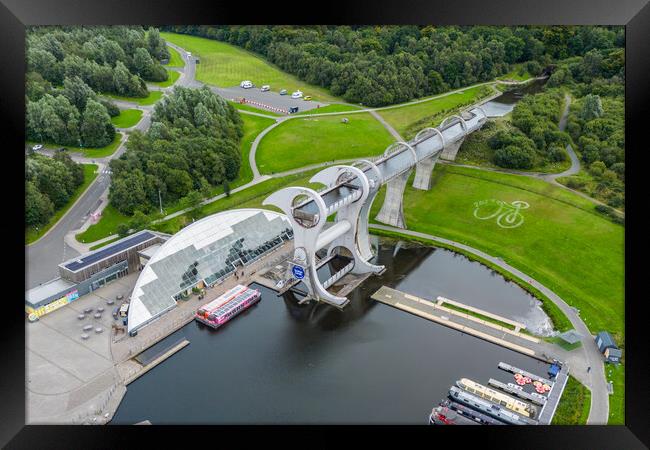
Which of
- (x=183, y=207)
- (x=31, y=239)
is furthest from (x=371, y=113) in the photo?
(x=31, y=239)

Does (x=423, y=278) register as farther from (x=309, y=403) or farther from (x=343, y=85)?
(x=343, y=85)

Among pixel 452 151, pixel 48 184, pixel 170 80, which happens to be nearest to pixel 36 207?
pixel 48 184

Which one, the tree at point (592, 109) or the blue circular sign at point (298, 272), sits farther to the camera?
the tree at point (592, 109)

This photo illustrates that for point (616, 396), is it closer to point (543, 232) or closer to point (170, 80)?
point (543, 232)

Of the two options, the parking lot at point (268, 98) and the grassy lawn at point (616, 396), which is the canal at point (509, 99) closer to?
the parking lot at point (268, 98)

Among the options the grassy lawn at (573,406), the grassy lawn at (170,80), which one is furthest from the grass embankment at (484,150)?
the grassy lawn at (170,80)

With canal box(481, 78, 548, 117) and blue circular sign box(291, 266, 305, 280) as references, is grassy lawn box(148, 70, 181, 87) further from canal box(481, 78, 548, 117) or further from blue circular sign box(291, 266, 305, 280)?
blue circular sign box(291, 266, 305, 280)
